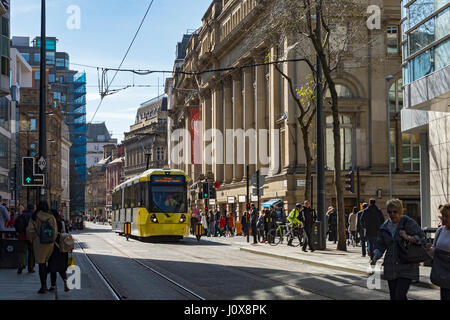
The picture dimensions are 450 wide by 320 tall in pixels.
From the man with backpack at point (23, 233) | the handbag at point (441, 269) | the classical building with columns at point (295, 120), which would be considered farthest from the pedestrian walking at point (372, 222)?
the classical building with columns at point (295, 120)

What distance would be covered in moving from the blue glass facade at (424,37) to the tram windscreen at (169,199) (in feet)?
38.7

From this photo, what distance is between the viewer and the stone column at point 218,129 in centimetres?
7350

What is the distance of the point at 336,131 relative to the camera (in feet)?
86.8

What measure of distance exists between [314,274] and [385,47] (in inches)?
1396

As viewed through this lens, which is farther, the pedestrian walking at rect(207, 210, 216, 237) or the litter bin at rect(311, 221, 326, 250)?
the pedestrian walking at rect(207, 210, 216, 237)

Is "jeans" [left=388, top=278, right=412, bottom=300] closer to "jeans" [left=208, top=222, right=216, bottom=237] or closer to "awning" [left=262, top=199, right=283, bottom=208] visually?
"awning" [left=262, top=199, right=283, bottom=208]

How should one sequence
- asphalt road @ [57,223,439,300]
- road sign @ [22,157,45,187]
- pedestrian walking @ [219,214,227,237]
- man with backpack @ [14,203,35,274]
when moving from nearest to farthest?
1. asphalt road @ [57,223,439,300]
2. man with backpack @ [14,203,35,274]
3. road sign @ [22,157,45,187]
4. pedestrian walking @ [219,214,227,237]

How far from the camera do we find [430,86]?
81.0 feet

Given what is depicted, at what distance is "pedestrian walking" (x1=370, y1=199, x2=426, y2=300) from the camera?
364 inches

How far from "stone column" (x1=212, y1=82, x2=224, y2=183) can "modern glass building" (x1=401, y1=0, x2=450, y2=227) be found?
4390cm

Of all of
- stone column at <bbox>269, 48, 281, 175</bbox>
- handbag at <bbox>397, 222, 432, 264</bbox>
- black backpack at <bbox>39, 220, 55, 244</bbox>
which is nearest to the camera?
handbag at <bbox>397, 222, 432, 264</bbox>

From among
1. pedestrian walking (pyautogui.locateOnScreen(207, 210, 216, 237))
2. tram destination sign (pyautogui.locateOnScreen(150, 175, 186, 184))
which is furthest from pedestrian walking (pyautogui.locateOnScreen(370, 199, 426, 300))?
pedestrian walking (pyautogui.locateOnScreen(207, 210, 216, 237))

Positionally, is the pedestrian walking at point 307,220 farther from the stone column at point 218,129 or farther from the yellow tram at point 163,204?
the stone column at point 218,129
